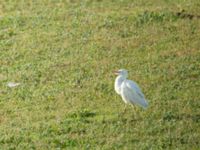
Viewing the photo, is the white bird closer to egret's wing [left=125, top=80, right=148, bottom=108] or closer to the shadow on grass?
egret's wing [left=125, top=80, right=148, bottom=108]

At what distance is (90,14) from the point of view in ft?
92.8

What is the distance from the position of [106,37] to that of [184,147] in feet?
29.7

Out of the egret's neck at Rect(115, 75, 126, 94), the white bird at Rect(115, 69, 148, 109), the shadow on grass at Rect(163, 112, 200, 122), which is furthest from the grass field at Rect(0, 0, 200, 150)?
the egret's neck at Rect(115, 75, 126, 94)

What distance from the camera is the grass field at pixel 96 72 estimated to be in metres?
18.5

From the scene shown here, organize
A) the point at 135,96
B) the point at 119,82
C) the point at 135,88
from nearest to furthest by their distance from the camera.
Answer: the point at 135,96, the point at 135,88, the point at 119,82

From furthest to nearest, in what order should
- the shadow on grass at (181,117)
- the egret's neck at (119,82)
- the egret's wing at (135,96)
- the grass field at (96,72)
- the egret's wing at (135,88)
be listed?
1. the egret's neck at (119,82)
2. the egret's wing at (135,88)
3. the egret's wing at (135,96)
4. the shadow on grass at (181,117)
5. the grass field at (96,72)

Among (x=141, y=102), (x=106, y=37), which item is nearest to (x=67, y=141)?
(x=141, y=102)

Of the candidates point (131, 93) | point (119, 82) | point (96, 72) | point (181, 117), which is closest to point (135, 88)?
point (131, 93)

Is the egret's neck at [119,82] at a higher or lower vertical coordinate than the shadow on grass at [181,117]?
higher

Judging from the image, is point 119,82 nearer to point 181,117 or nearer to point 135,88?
point 135,88

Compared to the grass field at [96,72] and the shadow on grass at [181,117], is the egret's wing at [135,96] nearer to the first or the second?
the grass field at [96,72]

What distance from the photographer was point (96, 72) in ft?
74.9

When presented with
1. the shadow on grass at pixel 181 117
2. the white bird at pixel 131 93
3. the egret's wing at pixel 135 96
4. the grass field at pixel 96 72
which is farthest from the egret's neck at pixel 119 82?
the shadow on grass at pixel 181 117

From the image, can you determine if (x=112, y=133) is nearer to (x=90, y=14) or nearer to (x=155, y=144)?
(x=155, y=144)
